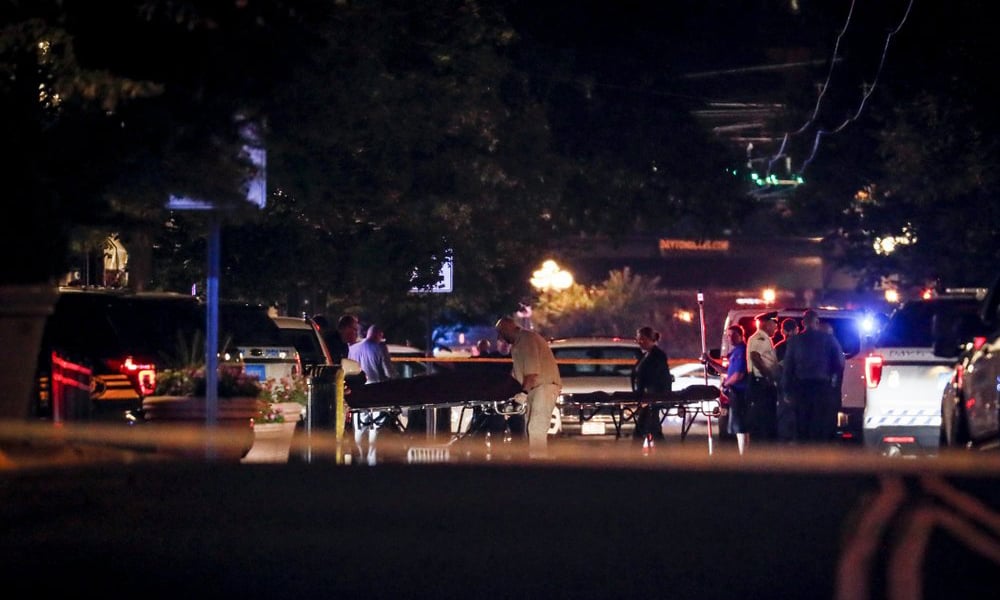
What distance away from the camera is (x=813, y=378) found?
1744 cm

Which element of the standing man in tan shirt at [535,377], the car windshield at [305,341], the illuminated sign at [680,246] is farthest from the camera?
the illuminated sign at [680,246]

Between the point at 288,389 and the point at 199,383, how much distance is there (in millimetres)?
4448

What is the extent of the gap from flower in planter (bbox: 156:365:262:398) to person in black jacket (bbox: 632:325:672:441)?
7.71m

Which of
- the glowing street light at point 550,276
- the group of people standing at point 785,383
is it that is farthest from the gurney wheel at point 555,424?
the glowing street light at point 550,276

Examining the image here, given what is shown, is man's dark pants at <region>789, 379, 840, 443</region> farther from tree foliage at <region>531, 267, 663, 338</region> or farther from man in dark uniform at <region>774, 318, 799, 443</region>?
tree foliage at <region>531, 267, 663, 338</region>

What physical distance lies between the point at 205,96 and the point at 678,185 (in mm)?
22792

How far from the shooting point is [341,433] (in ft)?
50.7

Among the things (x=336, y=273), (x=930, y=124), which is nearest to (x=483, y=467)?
(x=336, y=273)

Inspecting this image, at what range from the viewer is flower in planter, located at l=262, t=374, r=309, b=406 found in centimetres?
1540

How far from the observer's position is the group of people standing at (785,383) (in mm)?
17453

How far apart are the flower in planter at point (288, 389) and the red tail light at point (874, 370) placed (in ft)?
20.0

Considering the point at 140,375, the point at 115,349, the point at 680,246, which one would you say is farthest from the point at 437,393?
the point at 680,246

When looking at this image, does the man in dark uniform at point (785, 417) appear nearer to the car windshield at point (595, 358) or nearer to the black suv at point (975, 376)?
the car windshield at point (595, 358)

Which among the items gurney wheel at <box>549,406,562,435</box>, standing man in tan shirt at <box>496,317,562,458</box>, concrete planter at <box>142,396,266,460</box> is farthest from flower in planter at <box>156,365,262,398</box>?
gurney wheel at <box>549,406,562,435</box>
